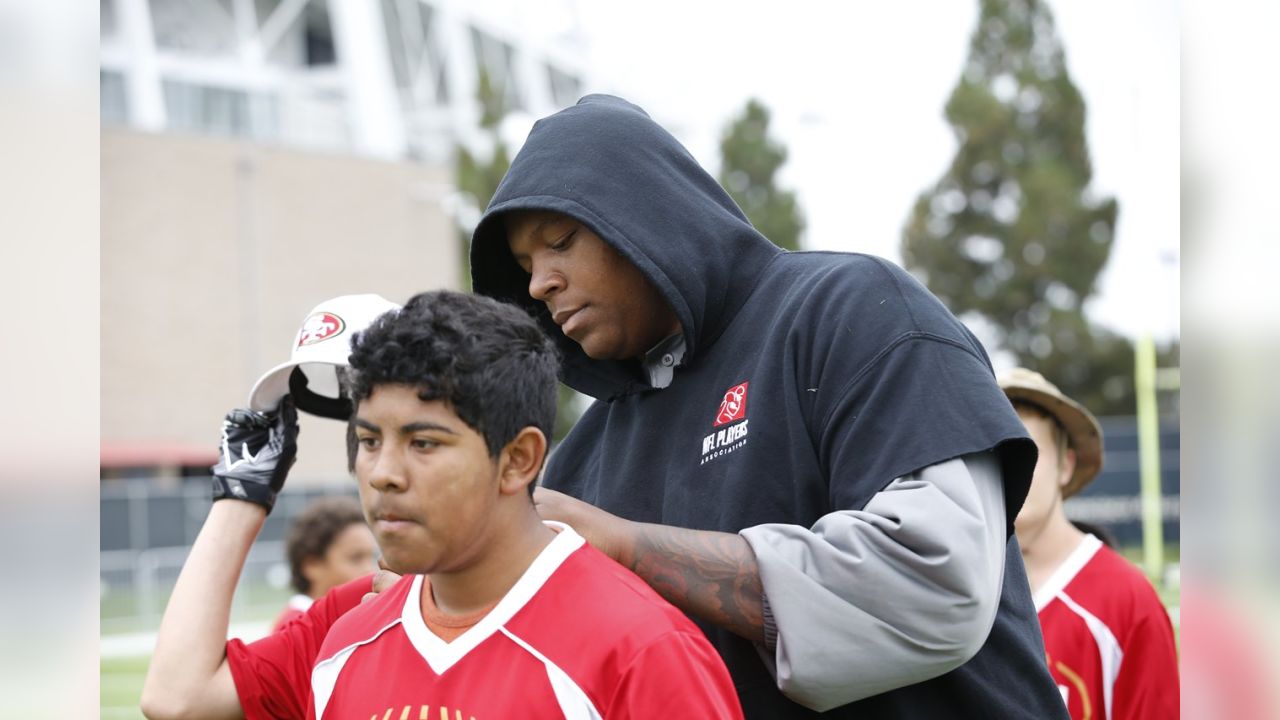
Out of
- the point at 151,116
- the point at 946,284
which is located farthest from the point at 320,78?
the point at 946,284

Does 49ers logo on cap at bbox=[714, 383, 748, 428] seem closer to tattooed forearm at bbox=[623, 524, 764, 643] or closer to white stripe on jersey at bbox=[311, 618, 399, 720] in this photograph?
tattooed forearm at bbox=[623, 524, 764, 643]

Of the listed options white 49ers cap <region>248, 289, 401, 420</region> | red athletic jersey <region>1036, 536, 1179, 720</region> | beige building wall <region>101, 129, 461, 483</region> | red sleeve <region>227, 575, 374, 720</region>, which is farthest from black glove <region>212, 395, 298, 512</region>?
beige building wall <region>101, 129, 461, 483</region>

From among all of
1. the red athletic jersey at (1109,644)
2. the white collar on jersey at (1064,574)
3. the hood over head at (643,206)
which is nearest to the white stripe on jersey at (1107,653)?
the red athletic jersey at (1109,644)

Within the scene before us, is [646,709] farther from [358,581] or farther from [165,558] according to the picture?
[165,558]

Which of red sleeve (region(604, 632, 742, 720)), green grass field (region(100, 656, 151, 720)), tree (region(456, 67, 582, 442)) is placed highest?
tree (region(456, 67, 582, 442))

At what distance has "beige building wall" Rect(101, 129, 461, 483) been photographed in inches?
1500

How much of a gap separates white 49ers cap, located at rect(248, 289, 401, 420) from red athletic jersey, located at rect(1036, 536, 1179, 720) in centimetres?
252

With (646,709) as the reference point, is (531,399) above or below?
above

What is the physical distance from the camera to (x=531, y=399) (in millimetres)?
2246

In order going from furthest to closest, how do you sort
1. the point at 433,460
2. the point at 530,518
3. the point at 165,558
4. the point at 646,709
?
the point at 165,558
the point at 530,518
the point at 433,460
the point at 646,709
